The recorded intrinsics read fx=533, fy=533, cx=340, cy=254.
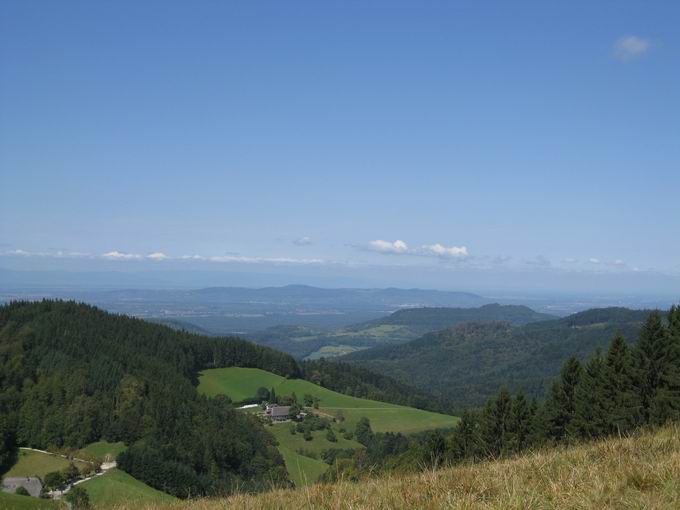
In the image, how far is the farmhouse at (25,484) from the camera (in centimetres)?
5812

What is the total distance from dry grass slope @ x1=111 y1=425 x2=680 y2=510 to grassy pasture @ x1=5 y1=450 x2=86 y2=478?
239 ft

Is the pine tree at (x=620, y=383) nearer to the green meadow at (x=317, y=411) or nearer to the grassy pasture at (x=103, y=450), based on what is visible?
the green meadow at (x=317, y=411)

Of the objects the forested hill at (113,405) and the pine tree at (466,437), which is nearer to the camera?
the pine tree at (466,437)

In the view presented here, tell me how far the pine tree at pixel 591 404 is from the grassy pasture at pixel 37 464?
61365 mm

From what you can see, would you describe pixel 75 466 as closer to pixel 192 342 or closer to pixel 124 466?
pixel 124 466

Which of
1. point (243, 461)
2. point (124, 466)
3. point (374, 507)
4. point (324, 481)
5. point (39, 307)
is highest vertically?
point (374, 507)

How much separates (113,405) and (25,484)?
3205cm

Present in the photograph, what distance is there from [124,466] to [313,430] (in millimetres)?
39660

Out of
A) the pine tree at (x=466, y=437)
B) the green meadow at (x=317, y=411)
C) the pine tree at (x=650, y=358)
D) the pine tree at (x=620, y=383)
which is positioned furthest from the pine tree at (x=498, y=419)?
the green meadow at (x=317, y=411)

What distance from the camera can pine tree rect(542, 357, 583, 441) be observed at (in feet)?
111

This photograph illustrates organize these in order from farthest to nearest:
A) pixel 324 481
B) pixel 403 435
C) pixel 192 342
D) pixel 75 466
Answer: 1. pixel 192 342
2. pixel 403 435
3. pixel 75 466
4. pixel 324 481

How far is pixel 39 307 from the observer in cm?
12519

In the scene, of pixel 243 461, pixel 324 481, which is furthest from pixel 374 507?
pixel 243 461

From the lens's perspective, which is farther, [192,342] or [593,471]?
[192,342]
